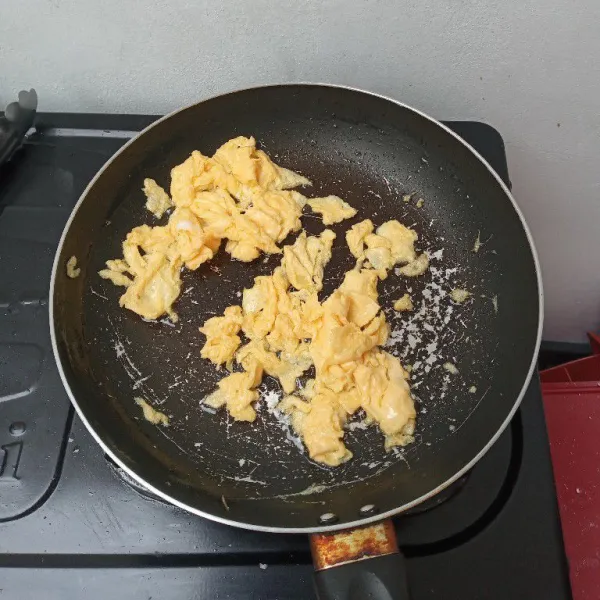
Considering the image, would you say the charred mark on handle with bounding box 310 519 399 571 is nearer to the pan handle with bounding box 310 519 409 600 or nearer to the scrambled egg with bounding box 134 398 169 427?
the pan handle with bounding box 310 519 409 600

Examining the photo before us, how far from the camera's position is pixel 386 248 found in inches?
44.9

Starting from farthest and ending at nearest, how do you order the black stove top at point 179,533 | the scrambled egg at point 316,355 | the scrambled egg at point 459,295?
the scrambled egg at point 459,295
the scrambled egg at point 316,355
the black stove top at point 179,533

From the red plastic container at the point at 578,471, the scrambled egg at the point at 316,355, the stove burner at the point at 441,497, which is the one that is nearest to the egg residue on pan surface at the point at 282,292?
the scrambled egg at the point at 316,355

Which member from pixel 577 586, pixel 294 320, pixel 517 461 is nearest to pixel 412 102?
pixel 294 320

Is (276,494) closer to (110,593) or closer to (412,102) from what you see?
(110,593)

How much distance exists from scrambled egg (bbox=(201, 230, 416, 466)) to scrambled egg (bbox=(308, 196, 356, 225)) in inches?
4.0

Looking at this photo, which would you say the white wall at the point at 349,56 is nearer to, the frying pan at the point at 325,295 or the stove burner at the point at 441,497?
the frying pan at the point at 325,295

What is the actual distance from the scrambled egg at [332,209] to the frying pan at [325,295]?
20mm

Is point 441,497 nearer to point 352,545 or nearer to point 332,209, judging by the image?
point 352,545

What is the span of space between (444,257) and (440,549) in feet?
1.80

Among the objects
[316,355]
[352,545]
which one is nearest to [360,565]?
[352,545]

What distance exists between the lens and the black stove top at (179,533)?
86cm

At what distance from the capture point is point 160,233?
1.15 m

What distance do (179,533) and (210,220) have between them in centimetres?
60
